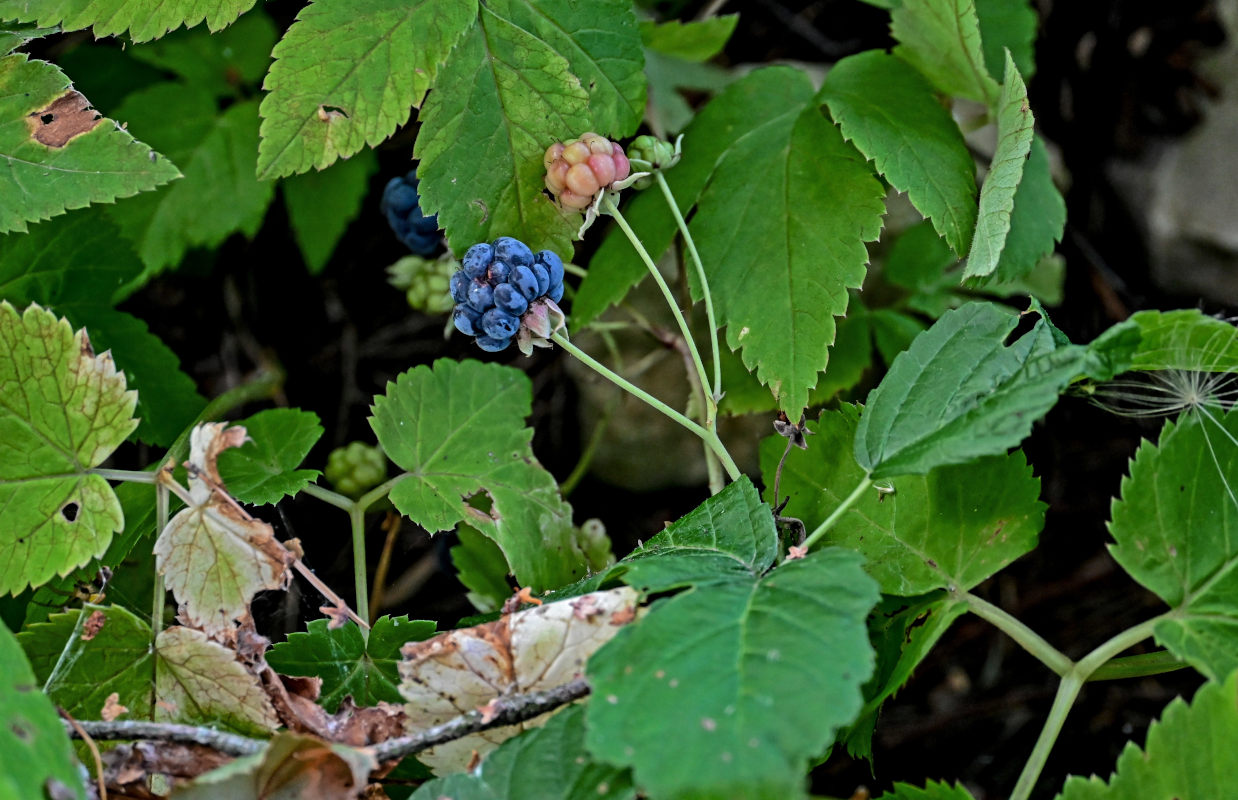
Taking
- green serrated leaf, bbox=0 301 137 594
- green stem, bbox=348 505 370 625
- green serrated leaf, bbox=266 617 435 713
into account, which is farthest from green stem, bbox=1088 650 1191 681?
green serrated leaf, bbox=0 301 137 594

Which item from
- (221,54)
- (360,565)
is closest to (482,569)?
(360,565)

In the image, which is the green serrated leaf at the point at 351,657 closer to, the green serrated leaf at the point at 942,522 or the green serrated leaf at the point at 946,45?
the green serrated leaf at the point at 942,522

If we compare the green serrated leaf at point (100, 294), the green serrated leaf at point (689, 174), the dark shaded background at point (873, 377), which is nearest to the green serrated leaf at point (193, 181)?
the green serrated leaf at point (100, 294)

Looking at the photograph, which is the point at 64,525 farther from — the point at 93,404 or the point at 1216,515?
the point at 1216,515

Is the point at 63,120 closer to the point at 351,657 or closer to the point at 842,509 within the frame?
the point at 351,657

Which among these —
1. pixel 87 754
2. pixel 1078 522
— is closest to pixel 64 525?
pixel 87 754
